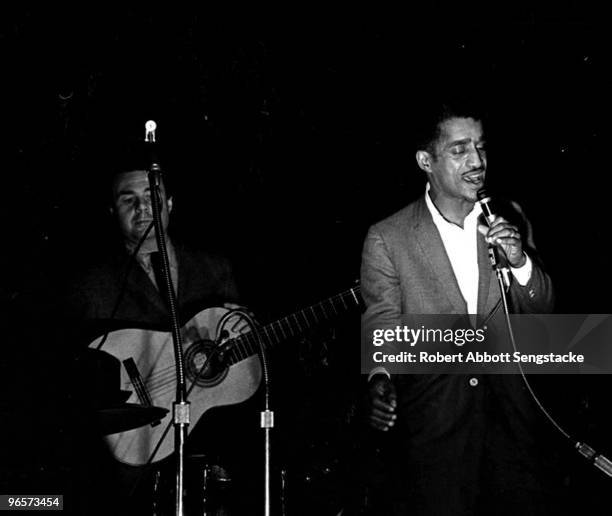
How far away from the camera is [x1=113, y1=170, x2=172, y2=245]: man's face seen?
14.7 ft

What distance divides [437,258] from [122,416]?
146 cm

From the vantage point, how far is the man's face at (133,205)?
448 cm

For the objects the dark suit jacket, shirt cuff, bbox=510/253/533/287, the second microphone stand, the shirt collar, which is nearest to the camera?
the second microphone stand

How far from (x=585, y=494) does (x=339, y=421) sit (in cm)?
133

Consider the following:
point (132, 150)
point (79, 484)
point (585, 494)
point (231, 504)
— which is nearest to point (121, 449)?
point (79, 484)

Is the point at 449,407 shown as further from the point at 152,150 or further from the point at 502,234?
the point at 152,150

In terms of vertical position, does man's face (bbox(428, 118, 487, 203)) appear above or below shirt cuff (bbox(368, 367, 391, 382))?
above

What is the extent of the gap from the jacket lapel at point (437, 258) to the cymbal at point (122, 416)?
4.26ft

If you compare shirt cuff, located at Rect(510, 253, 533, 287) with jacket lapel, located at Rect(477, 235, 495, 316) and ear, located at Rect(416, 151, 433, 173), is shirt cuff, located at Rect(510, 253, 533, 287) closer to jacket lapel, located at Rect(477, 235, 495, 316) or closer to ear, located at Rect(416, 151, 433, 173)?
jacket lapel, located at Rect(477, 235, 495, 316)

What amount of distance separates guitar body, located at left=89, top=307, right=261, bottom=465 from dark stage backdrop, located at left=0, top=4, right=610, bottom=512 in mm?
656

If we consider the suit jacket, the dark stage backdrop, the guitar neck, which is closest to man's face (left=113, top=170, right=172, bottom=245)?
the dark stage backdrop

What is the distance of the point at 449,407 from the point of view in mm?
3277

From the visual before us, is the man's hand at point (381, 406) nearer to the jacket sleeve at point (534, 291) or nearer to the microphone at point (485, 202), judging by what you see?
the jacket sleeve at point (534, 291)

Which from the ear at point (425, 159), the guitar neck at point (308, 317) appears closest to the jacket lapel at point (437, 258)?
the ear at point (425, 159)
